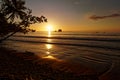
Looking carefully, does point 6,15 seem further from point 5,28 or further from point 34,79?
point 34,79

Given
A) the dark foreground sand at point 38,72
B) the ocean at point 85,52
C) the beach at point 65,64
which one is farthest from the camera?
the ocean at point 85,52

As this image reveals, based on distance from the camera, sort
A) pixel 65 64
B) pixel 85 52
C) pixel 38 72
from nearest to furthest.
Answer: pixel 38 72 < pixel 65 64 < pixel 85 52

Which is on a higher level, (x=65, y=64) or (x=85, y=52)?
(x=65, y=64)

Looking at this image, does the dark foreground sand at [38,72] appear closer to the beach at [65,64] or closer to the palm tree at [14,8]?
the beach at [65,64]

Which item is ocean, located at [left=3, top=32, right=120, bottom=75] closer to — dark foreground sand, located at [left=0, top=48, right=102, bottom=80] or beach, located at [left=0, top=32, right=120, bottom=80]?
beach, located at [left=0, top=32, right=120, bottom=80]

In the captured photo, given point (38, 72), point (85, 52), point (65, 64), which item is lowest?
point (85, 52)

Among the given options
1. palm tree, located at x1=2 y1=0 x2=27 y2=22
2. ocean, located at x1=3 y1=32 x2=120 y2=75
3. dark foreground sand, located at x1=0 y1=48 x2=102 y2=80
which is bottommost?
ocean, located at x1=3 y1=32 x2=120 y2=75

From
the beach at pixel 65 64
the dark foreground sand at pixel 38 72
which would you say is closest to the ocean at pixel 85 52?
the beach at pixel 65 64

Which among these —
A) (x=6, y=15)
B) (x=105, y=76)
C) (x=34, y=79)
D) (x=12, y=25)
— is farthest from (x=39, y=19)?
(x=34, y=79)

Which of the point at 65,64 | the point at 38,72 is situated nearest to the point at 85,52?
the point at 65,64

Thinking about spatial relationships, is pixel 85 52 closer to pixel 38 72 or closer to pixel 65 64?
pixel 65 64

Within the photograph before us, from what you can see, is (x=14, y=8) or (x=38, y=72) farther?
(x=14, y=8)

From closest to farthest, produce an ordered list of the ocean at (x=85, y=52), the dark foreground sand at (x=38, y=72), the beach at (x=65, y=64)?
the dark foreground sand at (x=38, y=72), the beach at (x=65, y=64), the ocean at (x=85, y=52)

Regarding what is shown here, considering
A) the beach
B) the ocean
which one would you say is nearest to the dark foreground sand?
the beach
